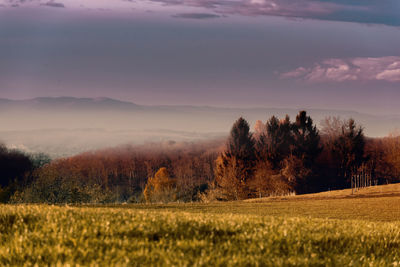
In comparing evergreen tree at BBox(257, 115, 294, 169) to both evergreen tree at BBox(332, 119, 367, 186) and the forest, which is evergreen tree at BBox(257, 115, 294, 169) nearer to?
the forest

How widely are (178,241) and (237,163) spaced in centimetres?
8642

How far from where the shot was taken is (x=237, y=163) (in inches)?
3809

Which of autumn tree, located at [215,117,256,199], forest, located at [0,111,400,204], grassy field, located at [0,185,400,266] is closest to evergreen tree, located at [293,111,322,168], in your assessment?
forest, located at [0,111,400,204]

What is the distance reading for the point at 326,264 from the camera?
10.4 m

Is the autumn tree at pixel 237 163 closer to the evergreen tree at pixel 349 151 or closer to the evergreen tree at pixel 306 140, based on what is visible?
the evergreen tree at pixel 306 140

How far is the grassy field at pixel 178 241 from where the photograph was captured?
386 inches

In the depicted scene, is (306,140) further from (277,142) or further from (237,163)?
(237,163)

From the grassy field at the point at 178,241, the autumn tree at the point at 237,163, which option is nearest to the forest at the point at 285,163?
the autumn tree at the point at 237,163

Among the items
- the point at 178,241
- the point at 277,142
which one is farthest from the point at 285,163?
the point at 178,241

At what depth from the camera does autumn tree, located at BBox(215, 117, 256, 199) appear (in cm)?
9238

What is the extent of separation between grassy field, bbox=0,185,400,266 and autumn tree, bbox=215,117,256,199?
254 feet

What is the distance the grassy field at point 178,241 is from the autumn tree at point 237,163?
77542mm

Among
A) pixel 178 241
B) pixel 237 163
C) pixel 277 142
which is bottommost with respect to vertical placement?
pixel 237 163

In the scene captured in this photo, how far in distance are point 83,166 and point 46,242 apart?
171110 mm
